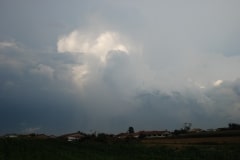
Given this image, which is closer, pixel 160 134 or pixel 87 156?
pixel 87 156

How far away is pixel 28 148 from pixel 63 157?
696 cm

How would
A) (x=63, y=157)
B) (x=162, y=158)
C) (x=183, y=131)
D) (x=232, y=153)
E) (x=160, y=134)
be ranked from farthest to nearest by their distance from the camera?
1. (x=160, y=134)
2. (x=183, y=131)
3. (x=232, y=153)
4. (x=162, y=158)
5. (x=63, y=157)

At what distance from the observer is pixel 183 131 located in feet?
529

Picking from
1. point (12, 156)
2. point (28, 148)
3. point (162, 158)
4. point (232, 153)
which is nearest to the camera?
point (12, 156)

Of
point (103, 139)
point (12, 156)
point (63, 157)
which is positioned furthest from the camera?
point (103, 139)

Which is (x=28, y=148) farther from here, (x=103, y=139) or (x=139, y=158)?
(x=103, y=139)

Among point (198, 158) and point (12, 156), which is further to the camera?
point (198, 158)

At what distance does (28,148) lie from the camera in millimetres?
52625

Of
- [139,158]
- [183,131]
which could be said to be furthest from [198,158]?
[183,131]

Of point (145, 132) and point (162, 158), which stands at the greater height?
point (145, 132)

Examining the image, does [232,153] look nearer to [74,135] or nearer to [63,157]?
[63,157]

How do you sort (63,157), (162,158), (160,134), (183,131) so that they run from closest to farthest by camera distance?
(63,157), (162,158), (183,131), (160,134)

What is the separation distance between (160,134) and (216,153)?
114 meters

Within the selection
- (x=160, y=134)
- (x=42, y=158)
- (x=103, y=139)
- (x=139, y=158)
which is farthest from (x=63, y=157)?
(x=160, y=134)
